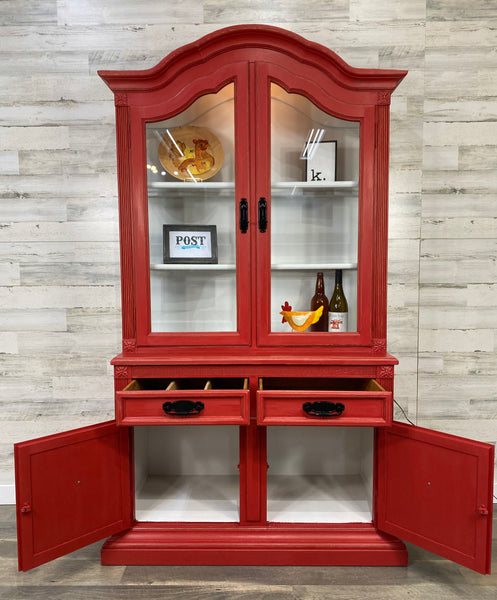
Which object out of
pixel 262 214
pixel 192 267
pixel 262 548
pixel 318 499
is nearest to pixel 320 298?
pixel 262 214

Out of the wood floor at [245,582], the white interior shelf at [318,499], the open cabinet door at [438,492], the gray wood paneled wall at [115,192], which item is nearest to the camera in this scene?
the open cabinet door at [438,492]

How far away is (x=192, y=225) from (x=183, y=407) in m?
0.77

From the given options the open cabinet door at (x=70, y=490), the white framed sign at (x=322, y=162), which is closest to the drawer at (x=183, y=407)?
the open cabinet door at (x=70, y=490)

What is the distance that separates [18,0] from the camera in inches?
85.2

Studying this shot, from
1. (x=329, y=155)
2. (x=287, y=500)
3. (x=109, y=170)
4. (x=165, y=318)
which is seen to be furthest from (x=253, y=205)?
(x=287, y=500)

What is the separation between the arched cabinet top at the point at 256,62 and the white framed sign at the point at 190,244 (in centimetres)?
55

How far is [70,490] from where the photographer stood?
1.64 m

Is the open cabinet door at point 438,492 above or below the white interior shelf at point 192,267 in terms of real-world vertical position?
below

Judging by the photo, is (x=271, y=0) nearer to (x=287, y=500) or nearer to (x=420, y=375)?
(x=420, y=375)

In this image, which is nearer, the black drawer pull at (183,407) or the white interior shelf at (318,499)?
the black drawer pull at (183,407)

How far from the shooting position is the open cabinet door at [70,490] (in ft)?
5.03

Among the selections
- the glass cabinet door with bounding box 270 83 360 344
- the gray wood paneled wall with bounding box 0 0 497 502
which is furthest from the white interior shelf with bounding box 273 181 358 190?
the gray wood paneled wall with bounding box 0 0 497 502

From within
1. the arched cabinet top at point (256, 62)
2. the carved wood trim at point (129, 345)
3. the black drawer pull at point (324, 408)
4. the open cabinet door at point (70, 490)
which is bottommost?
the open cabinet door at point (70, 490)

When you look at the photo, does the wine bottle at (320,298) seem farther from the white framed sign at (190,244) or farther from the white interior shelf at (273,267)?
the white framed sign at (190,244)
